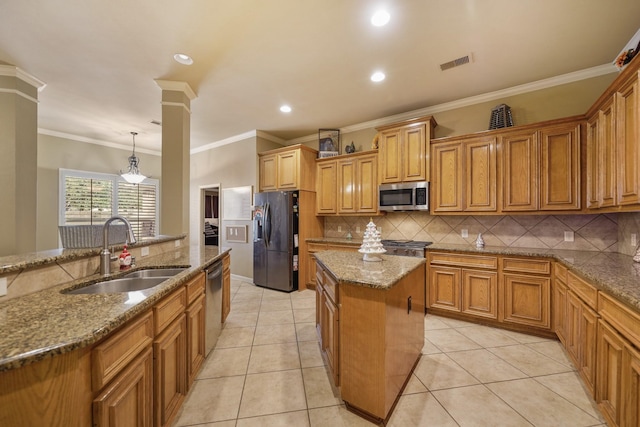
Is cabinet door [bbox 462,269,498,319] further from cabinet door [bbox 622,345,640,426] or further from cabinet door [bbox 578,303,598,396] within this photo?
cabinet door [bbox 622,345,640,426]

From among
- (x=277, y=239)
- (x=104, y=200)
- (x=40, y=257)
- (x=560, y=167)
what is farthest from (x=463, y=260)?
(x=104, y=200)

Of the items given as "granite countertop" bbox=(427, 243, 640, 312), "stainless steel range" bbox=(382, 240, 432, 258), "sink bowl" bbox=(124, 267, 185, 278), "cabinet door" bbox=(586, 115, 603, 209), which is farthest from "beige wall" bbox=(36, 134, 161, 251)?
"cabinet door" bbox=(586, 115, 603, 209)

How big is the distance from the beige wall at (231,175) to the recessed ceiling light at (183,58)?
7.02 ft

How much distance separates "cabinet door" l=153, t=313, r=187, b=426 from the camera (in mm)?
1359

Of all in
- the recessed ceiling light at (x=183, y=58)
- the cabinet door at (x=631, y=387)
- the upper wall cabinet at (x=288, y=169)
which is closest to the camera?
the cabinet door at (x=631, y=387)

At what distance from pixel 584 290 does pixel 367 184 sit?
8.74ft

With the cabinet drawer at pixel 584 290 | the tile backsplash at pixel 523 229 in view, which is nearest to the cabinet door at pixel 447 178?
the tile backsplash at pixel 523 229

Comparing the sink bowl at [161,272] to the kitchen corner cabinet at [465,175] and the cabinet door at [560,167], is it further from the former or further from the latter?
the cabinet door at [560,167]

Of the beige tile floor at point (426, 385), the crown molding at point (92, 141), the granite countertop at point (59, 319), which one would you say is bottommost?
the beige tile floor at point (426, 385)

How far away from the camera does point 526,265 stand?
2652 millimetres

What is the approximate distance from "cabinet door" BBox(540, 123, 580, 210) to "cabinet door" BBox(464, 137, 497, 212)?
1.46 feet

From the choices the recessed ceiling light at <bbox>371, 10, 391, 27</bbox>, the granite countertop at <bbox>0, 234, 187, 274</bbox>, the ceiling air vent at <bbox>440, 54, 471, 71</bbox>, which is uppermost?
the recessed ceiling light at <bbox>371, 10, 391, 27</bbox>

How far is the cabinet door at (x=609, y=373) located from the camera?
1.38 metres

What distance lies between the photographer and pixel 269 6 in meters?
1.95
